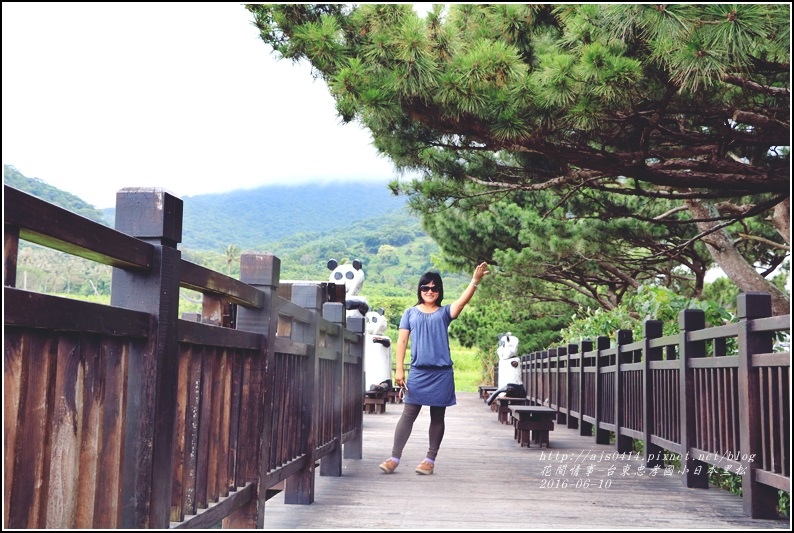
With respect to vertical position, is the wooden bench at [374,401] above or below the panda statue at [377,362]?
below

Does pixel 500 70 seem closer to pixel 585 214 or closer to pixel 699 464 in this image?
pixel 699 464

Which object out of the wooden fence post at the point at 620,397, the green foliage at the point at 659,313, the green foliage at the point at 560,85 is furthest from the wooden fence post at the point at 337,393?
the wooden fence post at the point at 620,397

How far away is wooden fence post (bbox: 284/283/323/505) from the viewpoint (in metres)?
4.09

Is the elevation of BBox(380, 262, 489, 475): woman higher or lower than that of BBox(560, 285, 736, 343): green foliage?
lower

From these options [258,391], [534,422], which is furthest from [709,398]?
[534,422]

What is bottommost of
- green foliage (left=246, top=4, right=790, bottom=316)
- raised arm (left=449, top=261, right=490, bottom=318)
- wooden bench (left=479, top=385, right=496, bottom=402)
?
wooden bench (left=479, top=385, right=496, bottom=402)

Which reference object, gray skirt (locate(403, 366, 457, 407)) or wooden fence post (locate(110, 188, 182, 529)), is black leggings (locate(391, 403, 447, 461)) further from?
wooden fence post (locate(110, 188, 182, 529))

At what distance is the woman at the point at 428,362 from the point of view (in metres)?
5.25

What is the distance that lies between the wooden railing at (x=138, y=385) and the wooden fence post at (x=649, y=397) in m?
3.37

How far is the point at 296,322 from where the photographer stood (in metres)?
4.13

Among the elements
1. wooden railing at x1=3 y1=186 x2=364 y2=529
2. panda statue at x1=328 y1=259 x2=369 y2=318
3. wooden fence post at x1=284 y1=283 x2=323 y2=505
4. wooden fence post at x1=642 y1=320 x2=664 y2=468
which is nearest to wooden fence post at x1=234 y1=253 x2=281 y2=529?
wooden railing at x1=3 y1=186 x2=364 y2=529

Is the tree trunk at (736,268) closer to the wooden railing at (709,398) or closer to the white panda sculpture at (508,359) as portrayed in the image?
the wooden railing at (709,398)

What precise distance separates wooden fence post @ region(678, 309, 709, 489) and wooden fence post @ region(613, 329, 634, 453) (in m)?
1.86

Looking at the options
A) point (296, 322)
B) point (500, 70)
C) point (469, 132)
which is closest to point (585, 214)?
point (469, 132)
